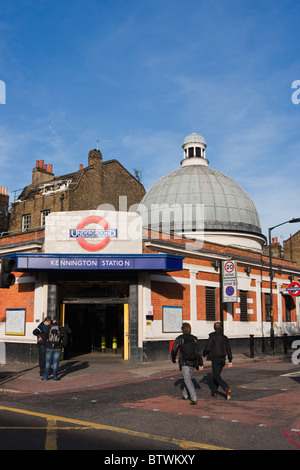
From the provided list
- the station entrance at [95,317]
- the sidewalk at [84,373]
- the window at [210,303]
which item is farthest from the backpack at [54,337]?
the window at [210,303]

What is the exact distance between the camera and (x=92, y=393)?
507 inches

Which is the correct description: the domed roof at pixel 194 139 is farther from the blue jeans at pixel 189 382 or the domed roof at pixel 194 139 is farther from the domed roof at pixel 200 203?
the blue jeans at pixel 189 382

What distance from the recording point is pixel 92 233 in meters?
20.2

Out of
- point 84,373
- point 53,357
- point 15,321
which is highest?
point 15,321

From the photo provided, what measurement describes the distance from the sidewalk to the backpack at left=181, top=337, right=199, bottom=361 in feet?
14.0

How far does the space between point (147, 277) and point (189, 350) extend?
995 centimetres

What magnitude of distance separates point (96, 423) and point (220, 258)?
17739 millimetres

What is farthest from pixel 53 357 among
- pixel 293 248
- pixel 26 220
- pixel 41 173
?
pixel 293 248

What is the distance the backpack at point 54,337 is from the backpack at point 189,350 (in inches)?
205

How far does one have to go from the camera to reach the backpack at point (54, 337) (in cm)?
1476

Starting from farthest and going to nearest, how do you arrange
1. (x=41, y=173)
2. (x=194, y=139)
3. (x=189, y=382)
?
1. (x=41, y=173)
2. (x=194, y=139)
3. (x=189, y=382)

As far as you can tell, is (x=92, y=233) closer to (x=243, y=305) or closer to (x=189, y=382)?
(x=189, y=382)

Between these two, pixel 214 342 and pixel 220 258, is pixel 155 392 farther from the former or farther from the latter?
pixel 220 258

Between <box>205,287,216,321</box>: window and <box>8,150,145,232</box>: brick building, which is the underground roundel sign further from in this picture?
<box>8,150,145,232</box>: brick building
